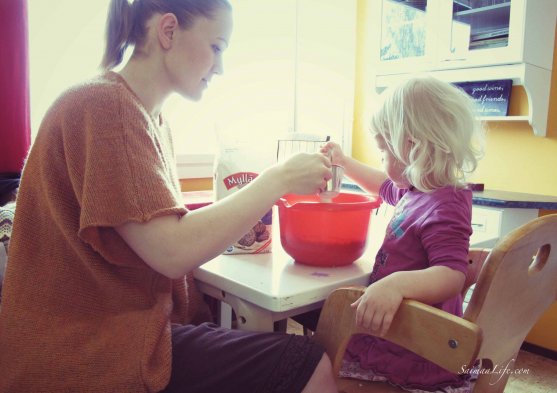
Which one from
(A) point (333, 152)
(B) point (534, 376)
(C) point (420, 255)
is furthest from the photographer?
(B) point (534, 376)

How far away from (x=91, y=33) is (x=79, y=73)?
180 millimetres

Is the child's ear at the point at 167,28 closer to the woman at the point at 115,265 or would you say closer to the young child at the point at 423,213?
the woman at the point at 115,265

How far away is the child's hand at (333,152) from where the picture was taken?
1260 mm

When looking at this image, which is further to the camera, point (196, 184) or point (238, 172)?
point (196, 184)

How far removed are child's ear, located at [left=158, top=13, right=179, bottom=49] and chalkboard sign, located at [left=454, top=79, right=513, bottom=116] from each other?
5.92ft

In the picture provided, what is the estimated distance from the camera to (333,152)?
1308 mm

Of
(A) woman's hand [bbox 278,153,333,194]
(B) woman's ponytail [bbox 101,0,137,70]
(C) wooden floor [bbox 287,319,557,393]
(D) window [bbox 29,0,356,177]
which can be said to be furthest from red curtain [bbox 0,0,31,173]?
(C) wooden floor [bbox 287,319,557,393]

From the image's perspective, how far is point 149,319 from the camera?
797mm

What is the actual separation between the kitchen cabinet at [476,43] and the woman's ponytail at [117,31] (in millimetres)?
1815

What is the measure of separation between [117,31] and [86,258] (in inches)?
18.3

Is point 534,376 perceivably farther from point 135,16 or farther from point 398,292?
point 135,16

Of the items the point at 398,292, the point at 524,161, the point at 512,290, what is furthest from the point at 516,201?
the point at 398,292

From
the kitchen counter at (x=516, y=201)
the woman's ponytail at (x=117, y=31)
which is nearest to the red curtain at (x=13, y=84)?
the woman's ponytail at (x=117, y=31)

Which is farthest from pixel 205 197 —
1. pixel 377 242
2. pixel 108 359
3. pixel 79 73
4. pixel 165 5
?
pixel 108 359
